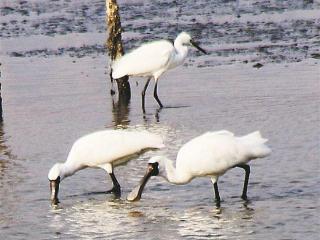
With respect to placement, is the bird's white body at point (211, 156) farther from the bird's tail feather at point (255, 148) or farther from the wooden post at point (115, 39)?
the wooden post at point (115, 39)

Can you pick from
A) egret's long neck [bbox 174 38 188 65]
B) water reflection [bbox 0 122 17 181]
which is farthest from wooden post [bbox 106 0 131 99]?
water reflection [bbox 0 122 17 181]

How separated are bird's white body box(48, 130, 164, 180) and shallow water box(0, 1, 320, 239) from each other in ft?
0.99

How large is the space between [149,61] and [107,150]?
669 centimetres

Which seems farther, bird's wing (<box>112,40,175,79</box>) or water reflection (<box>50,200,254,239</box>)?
bird's wing (<box>112,40,175,79</box>)

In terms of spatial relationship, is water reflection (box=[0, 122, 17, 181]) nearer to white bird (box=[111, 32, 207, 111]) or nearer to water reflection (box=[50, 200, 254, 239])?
water reflection (box=[50, 200, 254, 239])

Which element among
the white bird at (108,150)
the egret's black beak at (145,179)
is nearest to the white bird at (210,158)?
the egret's black beak at (145,179)

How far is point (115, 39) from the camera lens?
1811cm

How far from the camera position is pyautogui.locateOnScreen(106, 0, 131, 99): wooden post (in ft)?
58.7

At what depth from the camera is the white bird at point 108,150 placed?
1108 cm

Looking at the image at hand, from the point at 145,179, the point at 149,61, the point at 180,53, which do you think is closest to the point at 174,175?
the point at 145,179

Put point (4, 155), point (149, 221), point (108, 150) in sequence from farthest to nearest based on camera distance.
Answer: point (4, 155) < point (108, 150) < point (149, 221)

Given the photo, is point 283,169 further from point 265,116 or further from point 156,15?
point 156,15

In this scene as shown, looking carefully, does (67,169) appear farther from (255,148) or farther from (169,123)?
(169,123)

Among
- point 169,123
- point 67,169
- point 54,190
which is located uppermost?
point 67,169
